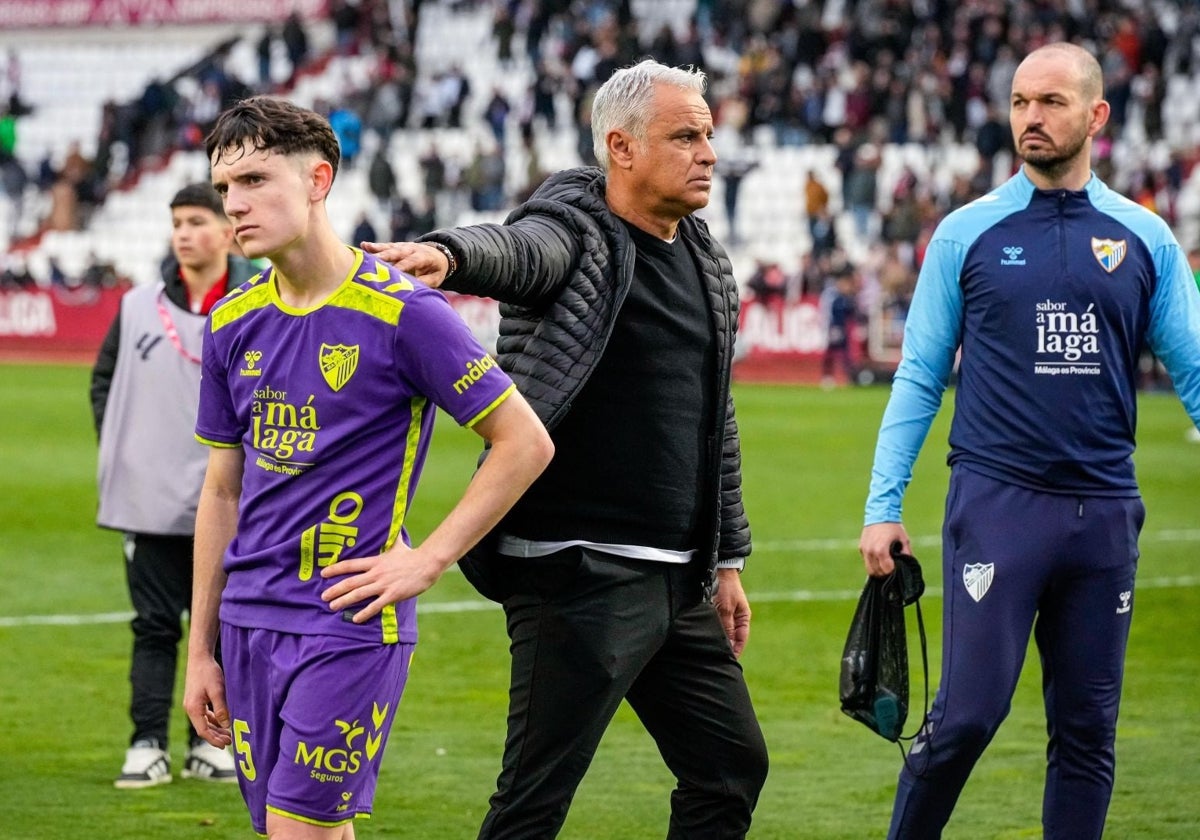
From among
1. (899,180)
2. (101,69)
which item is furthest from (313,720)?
(101,69)

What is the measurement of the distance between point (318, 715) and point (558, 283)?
1.15 meters

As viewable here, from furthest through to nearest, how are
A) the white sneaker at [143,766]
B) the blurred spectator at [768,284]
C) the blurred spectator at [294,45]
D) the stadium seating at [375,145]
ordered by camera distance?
the blurred spectator at [294,45]
the stadium seating at [375,145]
the blurred spectator at [768,284]
the white sneaker at [143,766]

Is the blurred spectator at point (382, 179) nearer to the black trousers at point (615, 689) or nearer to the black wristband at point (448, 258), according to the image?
A: the black trousers at point (615, 689)

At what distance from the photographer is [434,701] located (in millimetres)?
8938

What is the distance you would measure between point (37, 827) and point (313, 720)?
117 inches

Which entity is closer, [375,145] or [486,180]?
[486,180]

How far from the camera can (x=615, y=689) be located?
463 cm

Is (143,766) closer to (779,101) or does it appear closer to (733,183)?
(733,183)

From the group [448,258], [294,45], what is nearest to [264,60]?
[294,45]

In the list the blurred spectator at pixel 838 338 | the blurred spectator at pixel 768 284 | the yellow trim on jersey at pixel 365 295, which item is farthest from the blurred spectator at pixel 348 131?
the yellow trim on jersey at pixel 365 295

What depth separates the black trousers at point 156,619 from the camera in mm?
7188

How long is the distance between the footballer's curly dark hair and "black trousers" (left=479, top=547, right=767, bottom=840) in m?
1.14

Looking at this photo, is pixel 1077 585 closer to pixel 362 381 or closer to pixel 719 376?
pixel 719 376

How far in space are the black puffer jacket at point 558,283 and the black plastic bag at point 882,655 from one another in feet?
2.72
